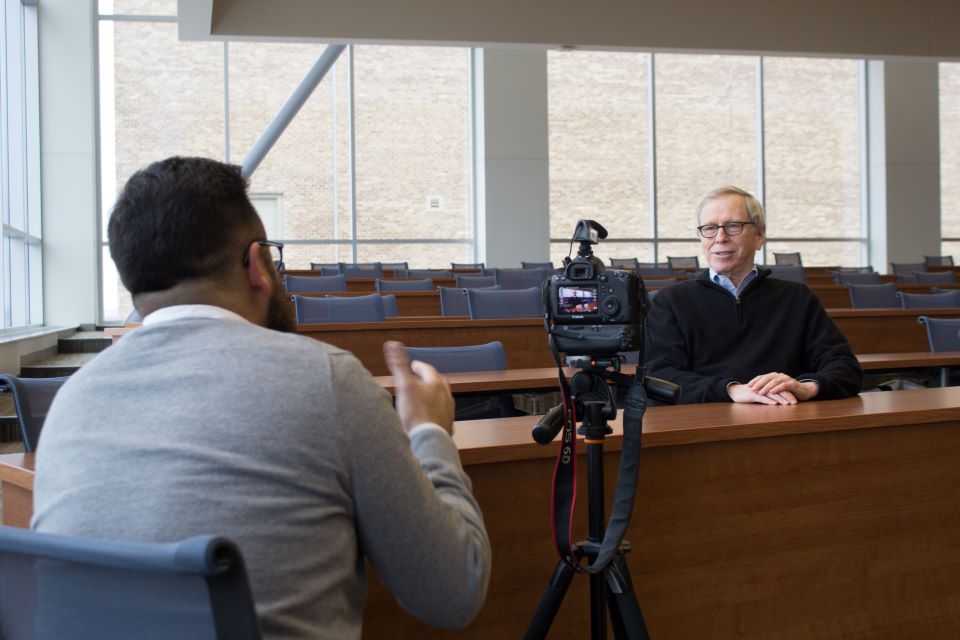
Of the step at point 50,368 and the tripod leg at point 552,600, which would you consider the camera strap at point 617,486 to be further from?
the step at point 50,368

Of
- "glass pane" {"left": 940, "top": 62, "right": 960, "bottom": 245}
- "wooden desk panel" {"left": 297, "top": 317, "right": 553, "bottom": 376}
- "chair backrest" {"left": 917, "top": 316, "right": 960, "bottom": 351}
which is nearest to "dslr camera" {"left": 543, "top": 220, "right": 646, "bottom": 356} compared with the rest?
"wooden desk panel" {"left": 297, "top": 317, "right": 553, "bottom": 376}

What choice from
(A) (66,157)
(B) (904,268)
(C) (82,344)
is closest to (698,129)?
(B) (904,268)

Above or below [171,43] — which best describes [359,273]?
below

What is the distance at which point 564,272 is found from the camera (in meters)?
1.48

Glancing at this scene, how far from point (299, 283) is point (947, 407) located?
532 cm

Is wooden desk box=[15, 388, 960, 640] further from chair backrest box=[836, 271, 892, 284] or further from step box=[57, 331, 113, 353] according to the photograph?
step box=[57, 331, 113, 353]

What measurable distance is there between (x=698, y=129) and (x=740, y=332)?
10.9m

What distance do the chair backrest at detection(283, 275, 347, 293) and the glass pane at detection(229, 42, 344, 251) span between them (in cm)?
486

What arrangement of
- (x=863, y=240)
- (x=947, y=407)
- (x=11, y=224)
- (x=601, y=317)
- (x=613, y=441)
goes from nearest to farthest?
(x=601, y=317) → (x=613, y=441) → (x=947, y=407) → (x=11, y=224) → (x=863, y=240)

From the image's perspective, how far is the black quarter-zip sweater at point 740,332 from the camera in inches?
98.1

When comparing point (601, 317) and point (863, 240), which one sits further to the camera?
point (863, 240)

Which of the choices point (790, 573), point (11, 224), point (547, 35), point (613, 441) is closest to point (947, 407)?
point (790, 573)

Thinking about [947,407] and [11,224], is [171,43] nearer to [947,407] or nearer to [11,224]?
[11,224]

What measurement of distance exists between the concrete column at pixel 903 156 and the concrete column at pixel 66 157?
34.9 ft
